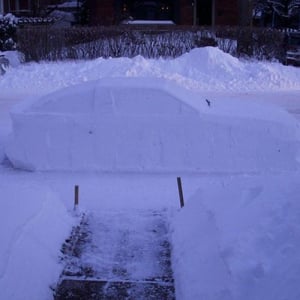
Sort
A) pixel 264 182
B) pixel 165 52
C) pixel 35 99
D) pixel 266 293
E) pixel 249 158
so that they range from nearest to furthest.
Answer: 1. pixel 266 293
2. pixel 264 182
3. pixel 249 158
4. pixel 35 99
5. pixel 165 52

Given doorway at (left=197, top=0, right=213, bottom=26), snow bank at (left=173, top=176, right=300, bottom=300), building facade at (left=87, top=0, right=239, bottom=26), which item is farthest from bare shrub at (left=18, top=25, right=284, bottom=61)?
snow bank at (left=173, top=176, right=300, bottom=300)

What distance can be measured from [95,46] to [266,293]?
1836cm

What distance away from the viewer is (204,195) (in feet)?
20.7

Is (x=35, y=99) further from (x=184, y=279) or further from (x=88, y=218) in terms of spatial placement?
(x=184, y=279)

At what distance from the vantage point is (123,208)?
8078mm

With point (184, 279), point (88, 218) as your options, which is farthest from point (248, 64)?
point (184, 279)

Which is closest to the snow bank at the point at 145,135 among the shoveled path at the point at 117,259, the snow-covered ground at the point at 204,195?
the snow-covered ground at the point at 204,195

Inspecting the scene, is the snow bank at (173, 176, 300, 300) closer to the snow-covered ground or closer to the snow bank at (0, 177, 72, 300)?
the snow-covered ground

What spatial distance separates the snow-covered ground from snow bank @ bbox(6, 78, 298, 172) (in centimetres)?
2

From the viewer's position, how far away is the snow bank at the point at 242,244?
3.90 meters

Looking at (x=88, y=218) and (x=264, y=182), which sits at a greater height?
(x=264, y=182)

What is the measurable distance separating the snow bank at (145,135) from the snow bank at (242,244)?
10.2 ft

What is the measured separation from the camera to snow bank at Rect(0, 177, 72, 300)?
15.0 ft

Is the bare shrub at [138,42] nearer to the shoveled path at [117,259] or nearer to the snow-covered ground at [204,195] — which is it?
the snow-covered ground at [204,195]
